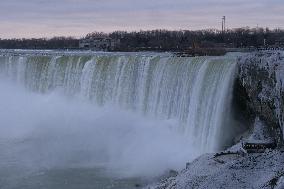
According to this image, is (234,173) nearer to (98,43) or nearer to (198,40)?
(198,40)

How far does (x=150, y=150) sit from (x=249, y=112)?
5.20 metres

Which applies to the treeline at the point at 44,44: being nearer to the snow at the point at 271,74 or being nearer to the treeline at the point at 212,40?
the treeline at the point at 212,40

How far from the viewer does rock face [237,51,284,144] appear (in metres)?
18.9

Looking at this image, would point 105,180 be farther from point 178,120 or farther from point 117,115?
point 117,115

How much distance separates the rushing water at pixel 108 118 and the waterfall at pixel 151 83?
0.16 feet

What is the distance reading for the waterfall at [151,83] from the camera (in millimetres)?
24500

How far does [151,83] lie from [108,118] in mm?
3852

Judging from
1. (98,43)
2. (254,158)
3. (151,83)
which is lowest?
(254,158)

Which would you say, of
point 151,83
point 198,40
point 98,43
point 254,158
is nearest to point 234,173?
point 254,158

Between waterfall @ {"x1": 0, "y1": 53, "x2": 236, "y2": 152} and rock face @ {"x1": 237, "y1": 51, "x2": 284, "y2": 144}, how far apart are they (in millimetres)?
1105

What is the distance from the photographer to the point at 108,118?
32.6 meters

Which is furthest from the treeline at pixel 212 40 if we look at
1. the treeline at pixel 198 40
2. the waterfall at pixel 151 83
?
the waterfall at pixel 151 83

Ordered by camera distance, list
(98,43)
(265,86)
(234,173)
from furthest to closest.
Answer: (98,43) < (265,86) < (234,173)

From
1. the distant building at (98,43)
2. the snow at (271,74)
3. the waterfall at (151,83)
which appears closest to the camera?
the snow at (271,74)
